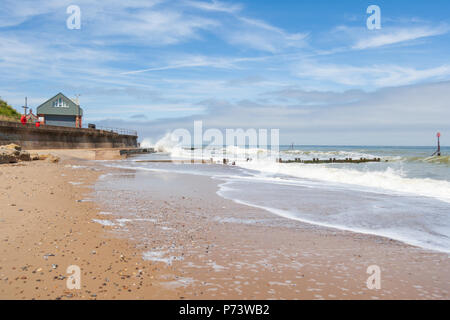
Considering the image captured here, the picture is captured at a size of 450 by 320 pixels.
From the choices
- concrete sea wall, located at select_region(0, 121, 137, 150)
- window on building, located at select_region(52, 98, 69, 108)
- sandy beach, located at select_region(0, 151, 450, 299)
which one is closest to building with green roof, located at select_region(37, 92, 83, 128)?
window on building, located at select_region(52, 98, 69, 108)

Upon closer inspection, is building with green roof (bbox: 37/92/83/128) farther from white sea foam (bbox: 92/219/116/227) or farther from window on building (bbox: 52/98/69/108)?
white sea foam (bbox: 92/219/116/227)

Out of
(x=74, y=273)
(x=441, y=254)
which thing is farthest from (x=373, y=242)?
(x=74, y=273)

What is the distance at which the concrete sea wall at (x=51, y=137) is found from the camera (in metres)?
29.6

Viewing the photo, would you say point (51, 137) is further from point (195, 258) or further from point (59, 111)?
point (195, 258)

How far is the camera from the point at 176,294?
339 centimetres

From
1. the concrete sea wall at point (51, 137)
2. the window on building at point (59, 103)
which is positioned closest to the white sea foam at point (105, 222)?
the concrete sea wall at point (51, 137)

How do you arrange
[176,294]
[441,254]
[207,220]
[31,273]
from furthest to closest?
[207,220] → [441,254] → [31,273] → [176,294]

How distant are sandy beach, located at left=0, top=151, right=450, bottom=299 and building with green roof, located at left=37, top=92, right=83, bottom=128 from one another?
55.8 meters

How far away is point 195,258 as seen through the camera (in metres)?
4.45

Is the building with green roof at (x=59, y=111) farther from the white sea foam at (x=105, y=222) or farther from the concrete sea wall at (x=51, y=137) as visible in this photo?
the white sea foam at (x=105, y=222)
